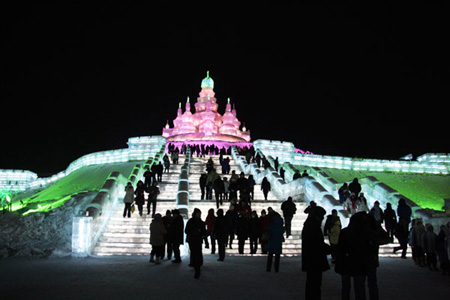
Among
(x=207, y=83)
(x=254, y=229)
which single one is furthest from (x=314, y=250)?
(x=207, y=83)

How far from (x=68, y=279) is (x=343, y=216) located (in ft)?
28.5

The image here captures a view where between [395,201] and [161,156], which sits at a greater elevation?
[161,156]

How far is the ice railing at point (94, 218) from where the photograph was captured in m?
11.4

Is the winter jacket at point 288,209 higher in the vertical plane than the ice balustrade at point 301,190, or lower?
lower

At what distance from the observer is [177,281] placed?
7.93 meters

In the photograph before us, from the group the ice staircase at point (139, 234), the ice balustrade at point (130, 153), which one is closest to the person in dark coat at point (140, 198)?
the ice staircase at point (139, 234)

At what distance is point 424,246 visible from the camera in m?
9.95

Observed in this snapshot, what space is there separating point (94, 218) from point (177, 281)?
5145mm

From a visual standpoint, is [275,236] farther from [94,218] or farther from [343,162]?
[343,162]

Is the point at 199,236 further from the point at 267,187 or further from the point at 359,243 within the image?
the point at 267,187

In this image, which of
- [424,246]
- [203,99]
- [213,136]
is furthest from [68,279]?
[203,99]

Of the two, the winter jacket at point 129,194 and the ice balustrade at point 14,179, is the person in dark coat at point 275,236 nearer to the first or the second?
the winter jacket at point 129,194

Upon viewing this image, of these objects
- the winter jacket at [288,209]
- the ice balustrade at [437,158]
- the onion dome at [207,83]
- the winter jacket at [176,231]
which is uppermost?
the onion dome at [207,83]

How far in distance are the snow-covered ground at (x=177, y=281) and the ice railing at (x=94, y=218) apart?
0.82m
